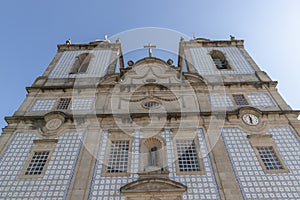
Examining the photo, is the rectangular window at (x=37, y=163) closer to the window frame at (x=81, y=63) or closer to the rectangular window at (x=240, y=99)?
the window frame at (x=81, y=63)

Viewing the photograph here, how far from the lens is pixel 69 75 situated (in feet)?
59.5

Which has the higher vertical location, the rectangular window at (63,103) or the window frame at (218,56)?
the window frame at (218,56)

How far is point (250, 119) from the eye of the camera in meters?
13.9

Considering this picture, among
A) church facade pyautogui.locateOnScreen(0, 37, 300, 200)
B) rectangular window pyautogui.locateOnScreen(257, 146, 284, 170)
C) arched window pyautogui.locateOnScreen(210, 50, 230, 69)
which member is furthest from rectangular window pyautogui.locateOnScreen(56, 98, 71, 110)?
arched window pyautogui.locateOnScreen(210, 50, 230, 69)

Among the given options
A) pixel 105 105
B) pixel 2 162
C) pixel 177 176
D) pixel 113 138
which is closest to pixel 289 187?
pixel 177 176

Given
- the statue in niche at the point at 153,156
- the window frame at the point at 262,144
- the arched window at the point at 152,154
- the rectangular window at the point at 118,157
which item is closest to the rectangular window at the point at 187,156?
the arched window at the point at 152,154

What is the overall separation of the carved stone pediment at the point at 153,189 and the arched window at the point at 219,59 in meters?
11.4

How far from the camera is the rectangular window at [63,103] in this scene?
1524 centimetres

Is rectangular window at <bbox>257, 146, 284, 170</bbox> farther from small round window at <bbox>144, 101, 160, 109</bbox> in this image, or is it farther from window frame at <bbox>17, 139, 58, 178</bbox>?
window frame at <bbox>17, 139, 58, 178</bbox>

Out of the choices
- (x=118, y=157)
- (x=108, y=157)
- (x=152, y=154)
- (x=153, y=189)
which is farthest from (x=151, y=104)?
(x=153, y=189)

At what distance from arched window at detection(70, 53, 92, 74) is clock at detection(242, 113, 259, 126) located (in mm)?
11442

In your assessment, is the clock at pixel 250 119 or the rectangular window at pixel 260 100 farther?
the rectangular window at pixel 260 100

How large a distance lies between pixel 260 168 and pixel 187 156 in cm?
315

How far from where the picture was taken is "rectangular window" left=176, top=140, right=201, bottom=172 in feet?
37.9
